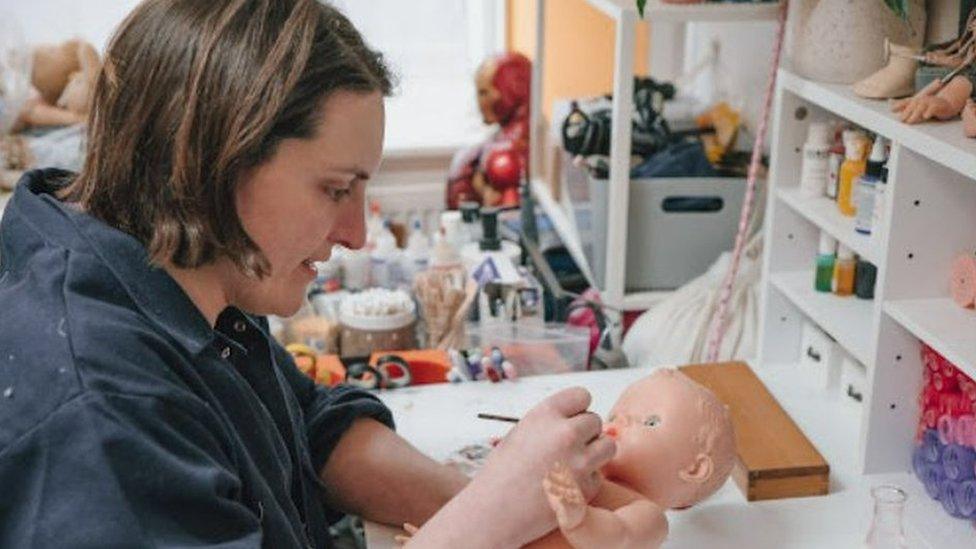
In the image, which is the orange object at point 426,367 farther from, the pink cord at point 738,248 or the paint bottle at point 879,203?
the paint bottle at point 879,203

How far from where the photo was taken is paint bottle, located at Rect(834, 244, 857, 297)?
1502 mm

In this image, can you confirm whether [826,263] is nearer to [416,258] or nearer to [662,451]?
[662,451]

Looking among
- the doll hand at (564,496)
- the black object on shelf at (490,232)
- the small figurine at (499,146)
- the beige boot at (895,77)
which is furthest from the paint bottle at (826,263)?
the small figurine at (499,146)

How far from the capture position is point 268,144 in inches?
35.4

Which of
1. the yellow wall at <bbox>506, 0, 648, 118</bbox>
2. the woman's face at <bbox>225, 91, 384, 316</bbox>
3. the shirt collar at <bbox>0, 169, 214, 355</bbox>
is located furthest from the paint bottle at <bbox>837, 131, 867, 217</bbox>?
the yellow wall at <bbox>506, 0, 648, 118</bbox>

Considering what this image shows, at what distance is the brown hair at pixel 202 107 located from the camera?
89 centimetres

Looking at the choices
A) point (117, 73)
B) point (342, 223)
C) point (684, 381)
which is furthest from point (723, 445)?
point (117, 73)

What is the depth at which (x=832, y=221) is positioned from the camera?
1.42 m

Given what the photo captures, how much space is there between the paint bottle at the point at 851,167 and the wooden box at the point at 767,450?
26cm

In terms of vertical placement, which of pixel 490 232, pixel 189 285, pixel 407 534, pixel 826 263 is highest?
pixel 189 285

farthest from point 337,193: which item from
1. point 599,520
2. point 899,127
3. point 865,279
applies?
point 865,279

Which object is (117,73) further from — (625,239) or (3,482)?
(625,239)

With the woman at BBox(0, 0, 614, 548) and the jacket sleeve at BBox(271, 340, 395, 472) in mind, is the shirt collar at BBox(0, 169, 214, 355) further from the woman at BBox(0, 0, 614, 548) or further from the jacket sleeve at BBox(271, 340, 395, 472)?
the jacket sleeve at BBox(271, 340, 395, 472)

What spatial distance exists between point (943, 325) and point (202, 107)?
2.55 ft
